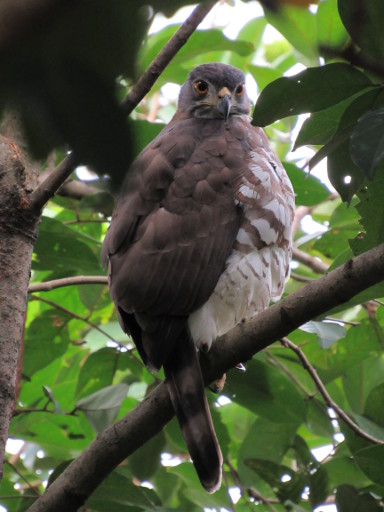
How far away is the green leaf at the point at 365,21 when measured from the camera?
0.96 meters

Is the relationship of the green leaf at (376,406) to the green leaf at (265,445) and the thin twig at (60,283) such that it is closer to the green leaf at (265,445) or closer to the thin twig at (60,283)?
the green leaf at (265,445)

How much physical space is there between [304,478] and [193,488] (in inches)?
18.9

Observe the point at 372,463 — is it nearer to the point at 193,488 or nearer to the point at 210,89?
the point at 193,488

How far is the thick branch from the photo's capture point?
2.10 metres

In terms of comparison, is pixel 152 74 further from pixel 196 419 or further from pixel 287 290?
pixel 287 290

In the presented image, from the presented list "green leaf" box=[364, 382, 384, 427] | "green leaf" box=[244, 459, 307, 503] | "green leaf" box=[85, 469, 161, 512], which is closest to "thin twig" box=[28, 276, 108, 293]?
"green leaf" box=[85, 469, 161, 512]

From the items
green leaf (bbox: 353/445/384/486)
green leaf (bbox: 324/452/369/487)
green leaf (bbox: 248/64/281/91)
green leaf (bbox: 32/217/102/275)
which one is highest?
green leaf (bbox: 248/64/281/91)

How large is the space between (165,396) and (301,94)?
1.13 m

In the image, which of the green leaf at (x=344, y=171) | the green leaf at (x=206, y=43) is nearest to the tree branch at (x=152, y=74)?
the green leaf at (x=344, y=171)

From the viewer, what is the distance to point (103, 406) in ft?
10.1

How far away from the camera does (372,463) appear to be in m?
2.57

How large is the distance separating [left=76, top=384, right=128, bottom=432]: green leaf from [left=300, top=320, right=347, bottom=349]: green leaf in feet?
2.58

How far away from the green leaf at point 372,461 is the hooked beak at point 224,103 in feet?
6.16

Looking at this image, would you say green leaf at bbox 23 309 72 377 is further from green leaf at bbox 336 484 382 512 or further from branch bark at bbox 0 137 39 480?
green leaf at bbox 336 484 382 512
